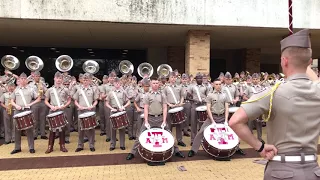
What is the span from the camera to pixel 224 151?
259 inches

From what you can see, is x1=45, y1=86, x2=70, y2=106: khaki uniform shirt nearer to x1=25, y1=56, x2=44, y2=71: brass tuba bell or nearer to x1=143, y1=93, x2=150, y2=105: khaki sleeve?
x1=143, y1=93, x2=150, y2=105: khaki sleeve

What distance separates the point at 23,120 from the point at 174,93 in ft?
13.4

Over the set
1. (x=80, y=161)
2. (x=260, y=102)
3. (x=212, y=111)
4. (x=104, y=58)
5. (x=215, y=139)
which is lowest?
(x=80, y=161)

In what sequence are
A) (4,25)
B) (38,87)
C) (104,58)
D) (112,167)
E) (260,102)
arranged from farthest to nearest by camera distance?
1. (104,58)
2. (4,25)
3. (38,87)
4. (112,167)
5. (260,102)

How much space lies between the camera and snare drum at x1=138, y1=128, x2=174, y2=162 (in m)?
6.20

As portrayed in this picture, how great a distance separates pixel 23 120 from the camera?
7.17 metres

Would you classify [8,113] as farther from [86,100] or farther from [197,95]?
[197,95]

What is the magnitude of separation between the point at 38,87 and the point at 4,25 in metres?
3.63

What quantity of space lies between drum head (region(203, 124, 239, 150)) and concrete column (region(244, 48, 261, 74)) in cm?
1139

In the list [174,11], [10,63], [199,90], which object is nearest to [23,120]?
[199,90]

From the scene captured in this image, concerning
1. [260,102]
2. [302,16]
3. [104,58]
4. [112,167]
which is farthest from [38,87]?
[104,58]

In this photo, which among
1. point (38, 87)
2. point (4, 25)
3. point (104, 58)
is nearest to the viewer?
point (38, 87)

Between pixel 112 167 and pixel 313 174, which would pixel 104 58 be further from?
pixel 313 174

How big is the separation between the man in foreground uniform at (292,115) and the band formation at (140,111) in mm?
2952
